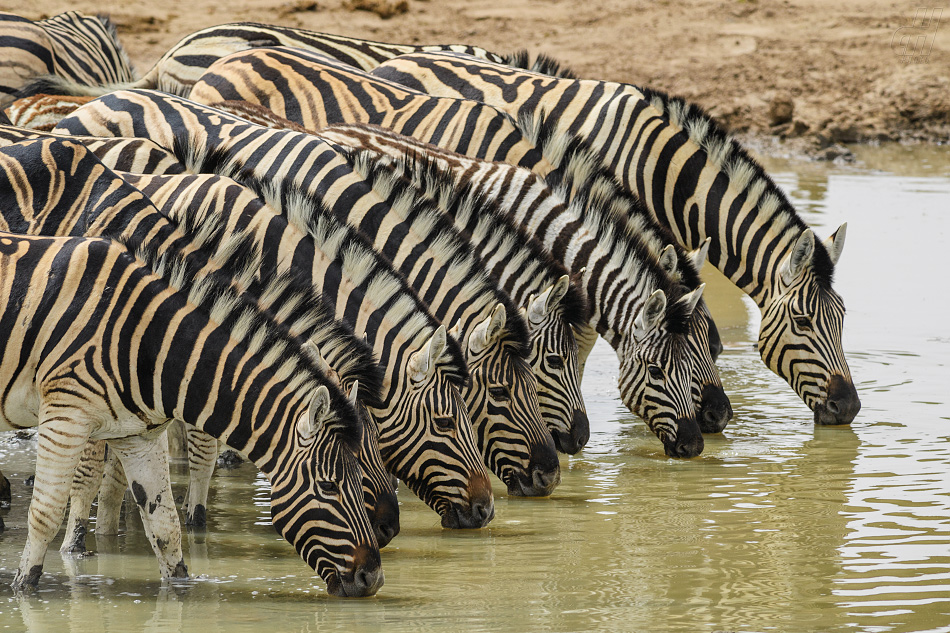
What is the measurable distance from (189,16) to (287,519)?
22.2 metres

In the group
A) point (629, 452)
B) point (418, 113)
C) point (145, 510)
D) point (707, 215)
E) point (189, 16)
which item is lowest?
point (629, 452)

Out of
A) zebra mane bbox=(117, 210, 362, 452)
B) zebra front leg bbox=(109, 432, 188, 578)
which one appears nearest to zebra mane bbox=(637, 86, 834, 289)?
zebra mane bbox=(117, 210, 362, 452)

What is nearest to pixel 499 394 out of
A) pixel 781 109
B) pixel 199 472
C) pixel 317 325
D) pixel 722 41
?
pixel 317 325

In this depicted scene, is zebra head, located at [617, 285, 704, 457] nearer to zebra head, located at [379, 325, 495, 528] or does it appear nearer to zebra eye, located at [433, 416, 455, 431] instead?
zebra head, located at [379, 325, 495, 528]

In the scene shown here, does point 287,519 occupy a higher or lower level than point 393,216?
lower

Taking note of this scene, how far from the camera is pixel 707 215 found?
10609mm

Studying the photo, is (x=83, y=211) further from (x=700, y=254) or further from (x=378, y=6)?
(x=378, y=6)

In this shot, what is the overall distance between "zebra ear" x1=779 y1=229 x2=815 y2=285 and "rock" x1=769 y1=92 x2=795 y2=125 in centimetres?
1495

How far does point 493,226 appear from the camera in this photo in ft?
28.2

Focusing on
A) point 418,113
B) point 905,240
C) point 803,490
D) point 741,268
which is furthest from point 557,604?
point 905,240

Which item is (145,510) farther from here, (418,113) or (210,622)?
(418,113)

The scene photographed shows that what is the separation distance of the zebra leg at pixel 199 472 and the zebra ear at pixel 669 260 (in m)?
3.72

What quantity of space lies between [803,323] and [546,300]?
9.08ft

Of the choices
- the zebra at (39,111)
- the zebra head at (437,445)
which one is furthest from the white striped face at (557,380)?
the zebra at (39,111)
